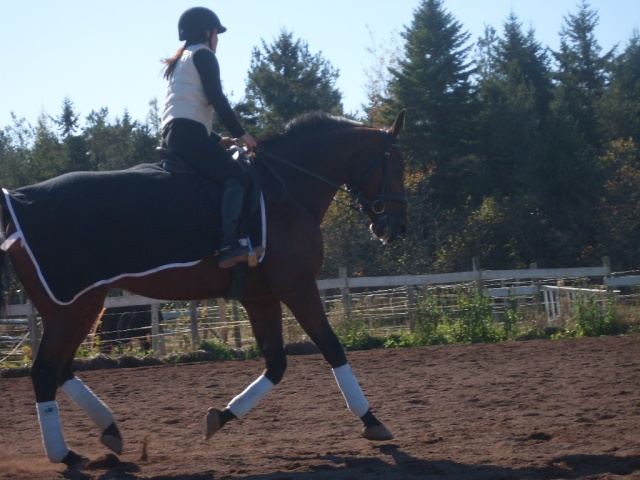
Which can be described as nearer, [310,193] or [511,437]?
[511,437]

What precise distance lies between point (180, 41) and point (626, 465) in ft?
14.5

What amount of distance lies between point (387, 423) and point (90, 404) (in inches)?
98.1

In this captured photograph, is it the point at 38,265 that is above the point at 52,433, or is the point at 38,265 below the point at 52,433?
above

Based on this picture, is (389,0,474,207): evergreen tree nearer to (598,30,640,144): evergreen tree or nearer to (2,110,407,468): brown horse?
(598,30,640,144): evergreen tree

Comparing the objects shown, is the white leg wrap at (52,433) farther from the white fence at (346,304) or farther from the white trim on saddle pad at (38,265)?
the white fence at (346,304)

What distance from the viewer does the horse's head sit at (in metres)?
6.78

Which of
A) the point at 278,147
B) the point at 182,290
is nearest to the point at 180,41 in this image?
the point at 278,147

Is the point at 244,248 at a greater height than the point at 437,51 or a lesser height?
lesser

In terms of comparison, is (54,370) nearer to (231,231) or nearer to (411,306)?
(231,231)

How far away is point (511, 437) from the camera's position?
6.04 meters

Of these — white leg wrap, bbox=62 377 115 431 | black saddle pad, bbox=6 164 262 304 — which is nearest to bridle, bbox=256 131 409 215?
black saddle pad, bbox=6 164 262 304

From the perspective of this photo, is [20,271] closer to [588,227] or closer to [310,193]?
[310,193]

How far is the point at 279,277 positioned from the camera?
20.2 feet

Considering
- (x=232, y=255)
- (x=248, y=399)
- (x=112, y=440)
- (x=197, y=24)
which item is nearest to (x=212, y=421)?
(x=248, y=399)
